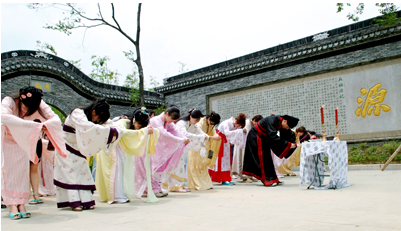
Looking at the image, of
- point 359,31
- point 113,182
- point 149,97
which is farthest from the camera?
point 149,97

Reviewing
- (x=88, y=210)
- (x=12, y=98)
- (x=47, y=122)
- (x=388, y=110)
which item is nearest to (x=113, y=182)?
(x=88, y=210)

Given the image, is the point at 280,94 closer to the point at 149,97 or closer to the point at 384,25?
the point at 384,25

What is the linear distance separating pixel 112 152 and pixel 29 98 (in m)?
1.26

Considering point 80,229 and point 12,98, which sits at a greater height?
point 12,98

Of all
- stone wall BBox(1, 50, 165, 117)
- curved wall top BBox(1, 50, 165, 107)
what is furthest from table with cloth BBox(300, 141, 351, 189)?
curved wall top BBox(1, 50, 165, 107)

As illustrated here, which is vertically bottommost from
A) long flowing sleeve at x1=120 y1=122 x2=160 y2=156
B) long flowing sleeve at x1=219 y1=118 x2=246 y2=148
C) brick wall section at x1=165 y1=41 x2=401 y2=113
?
long flowing sleeve at x1=120 y1=122 x2=160 y2=156

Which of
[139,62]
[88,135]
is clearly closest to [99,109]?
[88,135]

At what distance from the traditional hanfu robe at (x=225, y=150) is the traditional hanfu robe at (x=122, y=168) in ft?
7.80

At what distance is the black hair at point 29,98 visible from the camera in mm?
3561

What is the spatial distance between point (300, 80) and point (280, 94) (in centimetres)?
83

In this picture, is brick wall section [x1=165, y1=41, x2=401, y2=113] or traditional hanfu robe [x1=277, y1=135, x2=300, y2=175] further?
brick wall section [x1=165, y1=41, x2=401, y2=113]

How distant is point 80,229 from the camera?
270 cm

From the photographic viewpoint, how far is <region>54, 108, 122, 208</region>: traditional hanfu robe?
3.71 m

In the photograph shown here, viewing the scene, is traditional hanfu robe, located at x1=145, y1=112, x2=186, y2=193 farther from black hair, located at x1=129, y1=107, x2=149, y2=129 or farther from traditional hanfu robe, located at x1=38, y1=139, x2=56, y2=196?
traditional hanfu robe, located at x1=38, y1=139, x2=56, y2=196
